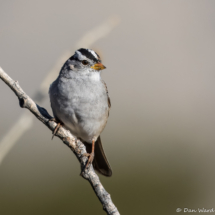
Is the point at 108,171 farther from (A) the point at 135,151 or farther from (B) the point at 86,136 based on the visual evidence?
(A) the point at 135,151

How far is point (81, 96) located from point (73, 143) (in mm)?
702

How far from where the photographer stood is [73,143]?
2.62 meters

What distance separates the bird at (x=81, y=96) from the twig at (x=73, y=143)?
1.66 feet

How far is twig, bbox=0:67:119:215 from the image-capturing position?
2.18m

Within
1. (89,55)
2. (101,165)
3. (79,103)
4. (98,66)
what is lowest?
(101,165)

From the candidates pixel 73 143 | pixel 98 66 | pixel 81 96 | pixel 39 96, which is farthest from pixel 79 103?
pixel 39 96

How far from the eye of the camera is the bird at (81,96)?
3195 mm

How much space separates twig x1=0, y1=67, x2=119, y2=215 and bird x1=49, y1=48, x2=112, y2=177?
505mm

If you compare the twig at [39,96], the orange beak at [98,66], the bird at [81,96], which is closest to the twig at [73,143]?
the twig at [39,96]

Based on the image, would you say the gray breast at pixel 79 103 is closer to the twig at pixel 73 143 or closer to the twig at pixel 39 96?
the twig at pixel 73 143

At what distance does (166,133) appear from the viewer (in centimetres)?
616

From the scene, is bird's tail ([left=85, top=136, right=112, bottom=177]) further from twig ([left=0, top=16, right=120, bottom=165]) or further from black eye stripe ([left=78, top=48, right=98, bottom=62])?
twig ([left=0, top=16, right=120, bottom=165])

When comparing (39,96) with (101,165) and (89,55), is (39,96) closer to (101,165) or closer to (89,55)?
(89,55)

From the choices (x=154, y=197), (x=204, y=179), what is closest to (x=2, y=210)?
(x=154, y=197)
